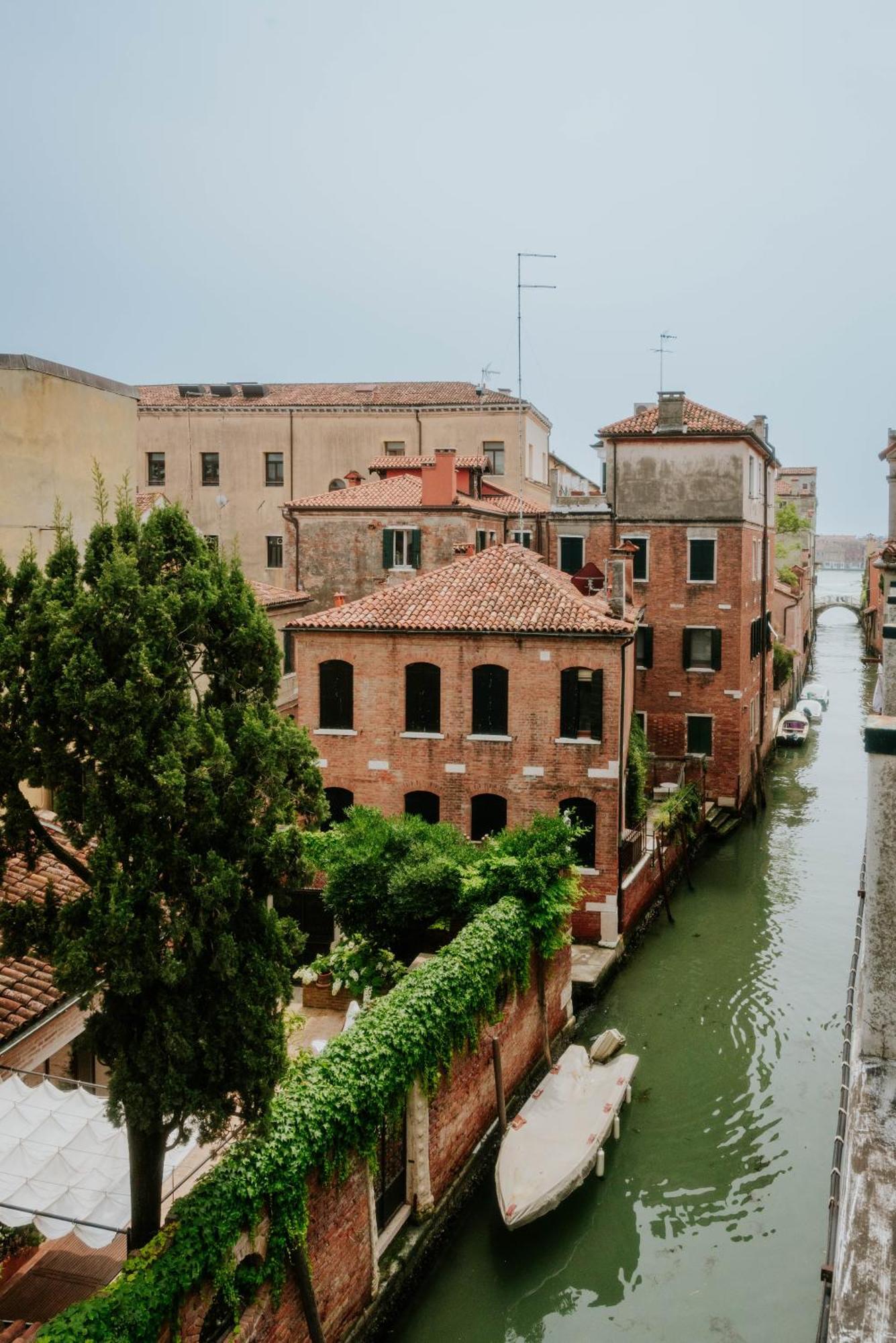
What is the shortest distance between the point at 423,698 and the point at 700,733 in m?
12.5

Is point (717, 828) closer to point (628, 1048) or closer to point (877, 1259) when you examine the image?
point (628, 1048)

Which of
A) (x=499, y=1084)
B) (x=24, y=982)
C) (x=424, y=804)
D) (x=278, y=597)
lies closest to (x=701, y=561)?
(x=278, y=597)

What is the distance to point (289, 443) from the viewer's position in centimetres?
4150

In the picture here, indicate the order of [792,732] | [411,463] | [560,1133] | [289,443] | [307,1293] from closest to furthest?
[307,1293], [560,1133], [411,463], [289,443], [792,732]

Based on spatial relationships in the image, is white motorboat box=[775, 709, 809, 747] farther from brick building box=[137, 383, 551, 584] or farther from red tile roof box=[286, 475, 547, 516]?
red tile roof box=[286, 475, 547, 516]

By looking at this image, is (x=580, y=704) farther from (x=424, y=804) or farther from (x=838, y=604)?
(x=838, y=604)

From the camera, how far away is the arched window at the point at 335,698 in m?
21.5

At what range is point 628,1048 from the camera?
58.6 ft

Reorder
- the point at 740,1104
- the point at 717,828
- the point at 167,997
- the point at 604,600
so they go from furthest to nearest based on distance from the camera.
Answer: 1. the point at 717,828
2. the point at 604,600
3. the point at 740,1104
4. the point at 167,997

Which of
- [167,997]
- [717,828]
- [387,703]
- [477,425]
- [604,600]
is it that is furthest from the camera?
[477,425]

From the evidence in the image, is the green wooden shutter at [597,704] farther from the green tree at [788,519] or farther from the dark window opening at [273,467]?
the green tree at [788,519]

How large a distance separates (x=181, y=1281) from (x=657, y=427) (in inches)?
1049

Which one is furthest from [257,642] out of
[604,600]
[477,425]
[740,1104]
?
[477,425]

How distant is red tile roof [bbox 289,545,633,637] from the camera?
2027 centimetres
